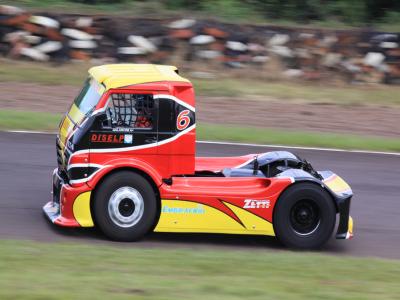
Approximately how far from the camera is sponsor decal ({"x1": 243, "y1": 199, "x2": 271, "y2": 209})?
877 cm

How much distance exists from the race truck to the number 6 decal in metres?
0.01

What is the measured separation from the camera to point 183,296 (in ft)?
19.7

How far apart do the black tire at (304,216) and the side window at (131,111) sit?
5.40ft

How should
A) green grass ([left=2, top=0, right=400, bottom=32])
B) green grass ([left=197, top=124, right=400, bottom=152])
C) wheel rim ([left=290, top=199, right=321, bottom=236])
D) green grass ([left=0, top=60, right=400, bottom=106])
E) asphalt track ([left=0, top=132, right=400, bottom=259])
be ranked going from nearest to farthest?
1. wheel rim ([left=290, top=199, right=321, bottom=236])
2. asphalt track ([left=0, top=132, right=400, bottom=259])
3. green grass ([left=197, top=124, right=400, bottom=152])
4. green grass ([left=0, top=60, right=400, bottom=106])
5. green grass ([left=2, top=0, right=400, bottom=32])

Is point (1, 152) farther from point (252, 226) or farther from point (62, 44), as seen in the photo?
point (62, 44)

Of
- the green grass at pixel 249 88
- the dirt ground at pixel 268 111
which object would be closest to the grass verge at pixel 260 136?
the dirt ground at pixel 268 111

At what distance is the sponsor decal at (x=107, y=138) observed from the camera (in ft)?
28.1

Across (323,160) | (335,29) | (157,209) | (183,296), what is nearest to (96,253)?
(157,209)

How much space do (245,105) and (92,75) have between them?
9522 millimetres

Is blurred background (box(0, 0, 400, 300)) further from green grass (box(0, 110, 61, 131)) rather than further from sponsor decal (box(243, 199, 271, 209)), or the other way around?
sponsor decal (box(243, 199, 271, 209))

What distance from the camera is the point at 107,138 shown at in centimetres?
860

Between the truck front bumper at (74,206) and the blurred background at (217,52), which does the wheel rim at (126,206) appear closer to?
the truck front bumper at (74,206)

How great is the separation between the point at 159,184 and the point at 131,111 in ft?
2.67

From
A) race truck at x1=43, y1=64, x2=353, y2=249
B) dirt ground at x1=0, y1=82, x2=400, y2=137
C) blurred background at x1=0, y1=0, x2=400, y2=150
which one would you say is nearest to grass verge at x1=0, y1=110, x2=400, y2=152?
dirt ground at x1=0, y1=82, x2=400, y2=137
